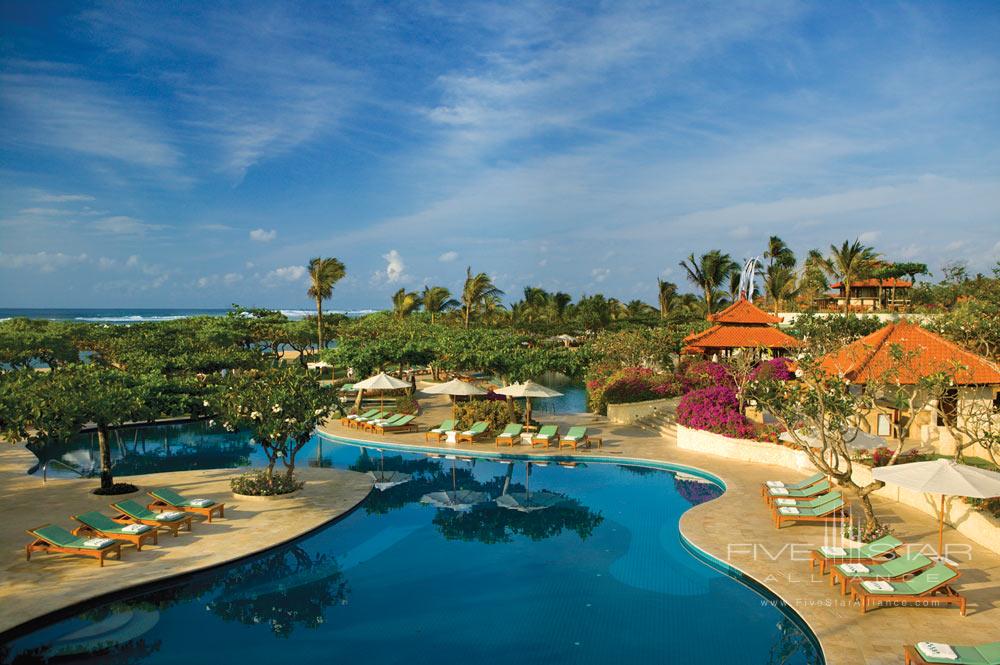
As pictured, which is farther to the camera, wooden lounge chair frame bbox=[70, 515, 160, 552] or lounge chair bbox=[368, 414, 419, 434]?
lounge chair bbox=[368, 414, 419, 434]

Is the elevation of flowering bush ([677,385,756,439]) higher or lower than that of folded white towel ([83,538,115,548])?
higher

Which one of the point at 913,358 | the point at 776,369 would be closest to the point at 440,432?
the point at 776,369

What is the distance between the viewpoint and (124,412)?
1501 centimetres

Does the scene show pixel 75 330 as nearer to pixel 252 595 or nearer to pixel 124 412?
pixel 124 412

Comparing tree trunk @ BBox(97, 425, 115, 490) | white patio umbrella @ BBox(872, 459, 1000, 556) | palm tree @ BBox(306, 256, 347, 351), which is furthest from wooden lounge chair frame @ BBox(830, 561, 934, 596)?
palm tree @ BBox(306, 256, 347, 351)

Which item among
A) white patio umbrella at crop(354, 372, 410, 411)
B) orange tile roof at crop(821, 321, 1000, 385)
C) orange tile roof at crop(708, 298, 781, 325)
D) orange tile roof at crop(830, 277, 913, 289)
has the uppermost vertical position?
orange tile roof at crop(830, 277, 913, 289)

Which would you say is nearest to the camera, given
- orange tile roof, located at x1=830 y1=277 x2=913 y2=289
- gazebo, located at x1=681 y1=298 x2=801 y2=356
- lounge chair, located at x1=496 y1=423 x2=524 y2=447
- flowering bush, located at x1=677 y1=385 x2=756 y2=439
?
flowering bush, located at x1=677 y1=385 x2=756 y2=439

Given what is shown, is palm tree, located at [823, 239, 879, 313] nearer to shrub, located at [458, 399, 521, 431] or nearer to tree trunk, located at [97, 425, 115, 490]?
shrub, located at [458, 399, 521, 431]

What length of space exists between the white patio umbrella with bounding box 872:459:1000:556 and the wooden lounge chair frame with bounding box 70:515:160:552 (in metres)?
13.4

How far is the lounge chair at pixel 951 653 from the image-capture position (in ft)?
24.6

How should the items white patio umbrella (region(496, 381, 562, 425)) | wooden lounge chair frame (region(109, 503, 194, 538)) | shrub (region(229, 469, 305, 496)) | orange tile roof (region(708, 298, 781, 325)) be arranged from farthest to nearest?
orange tile roof (region(708, 298, 781, 325)), white patio umbrella (region(496, 381, 562, 425)), shrub (region(229, 469, 305, 496)), wooden lounge chair frame (region(109, 503, 194, 538))

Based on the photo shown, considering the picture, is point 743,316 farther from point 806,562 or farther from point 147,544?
point 147,544

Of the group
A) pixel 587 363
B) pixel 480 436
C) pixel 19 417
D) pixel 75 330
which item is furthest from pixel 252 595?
pixel 75 330

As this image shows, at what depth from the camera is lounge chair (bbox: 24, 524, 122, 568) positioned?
1146 cm
